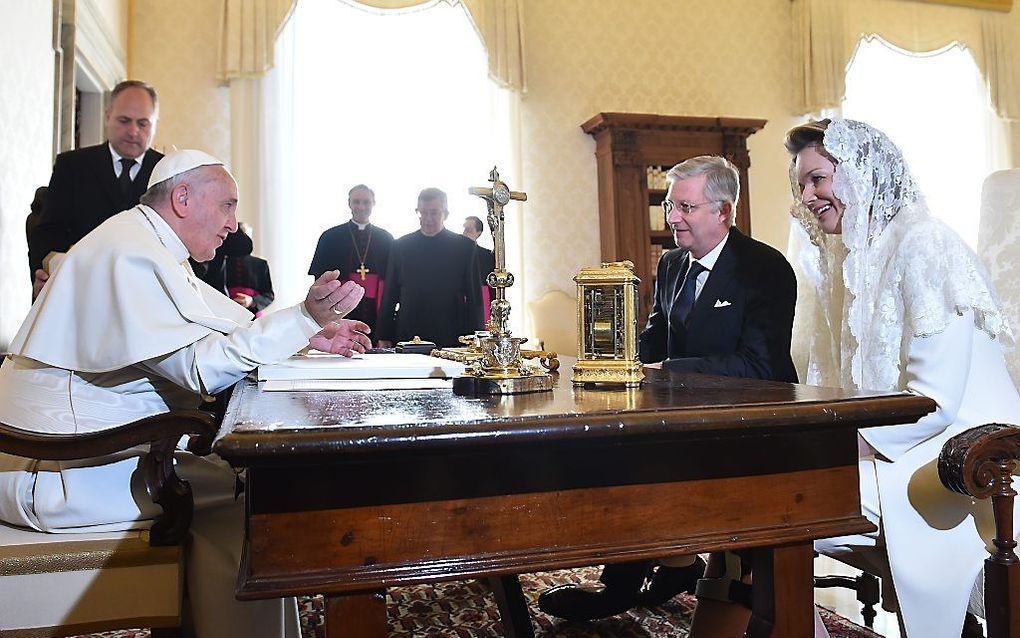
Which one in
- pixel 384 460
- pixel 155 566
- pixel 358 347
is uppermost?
pixel 358 347

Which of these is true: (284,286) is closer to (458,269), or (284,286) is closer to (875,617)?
(458,269)

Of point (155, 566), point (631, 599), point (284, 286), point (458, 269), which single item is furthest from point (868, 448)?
point (284, 286)

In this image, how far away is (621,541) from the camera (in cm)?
121

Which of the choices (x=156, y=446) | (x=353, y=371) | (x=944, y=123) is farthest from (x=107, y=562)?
(x=944, y=123)

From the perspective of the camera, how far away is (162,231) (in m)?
2.26

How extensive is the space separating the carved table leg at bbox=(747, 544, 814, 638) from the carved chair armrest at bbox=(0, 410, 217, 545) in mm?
1103

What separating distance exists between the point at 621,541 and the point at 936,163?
31.3 feet

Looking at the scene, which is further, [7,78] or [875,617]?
[7,78]

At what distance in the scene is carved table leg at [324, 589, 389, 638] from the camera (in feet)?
3.62

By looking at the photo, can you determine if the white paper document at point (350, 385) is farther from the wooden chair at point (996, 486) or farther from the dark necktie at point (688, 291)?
the dark necktie at point (688, 291)

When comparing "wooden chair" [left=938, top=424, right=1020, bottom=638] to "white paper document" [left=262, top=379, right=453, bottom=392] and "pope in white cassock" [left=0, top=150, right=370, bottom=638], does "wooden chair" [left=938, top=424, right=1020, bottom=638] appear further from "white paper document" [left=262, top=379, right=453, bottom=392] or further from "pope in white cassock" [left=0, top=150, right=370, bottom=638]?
"pope in white cassock" [left=0, top=150, right=370, bottom=638]

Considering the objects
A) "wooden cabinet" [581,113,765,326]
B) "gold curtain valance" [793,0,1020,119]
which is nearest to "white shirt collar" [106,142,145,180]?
"wooden cabinet" [581,113,765,326]

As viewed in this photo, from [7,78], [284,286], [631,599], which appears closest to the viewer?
[631,599]

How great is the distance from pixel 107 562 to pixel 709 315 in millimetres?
1924
